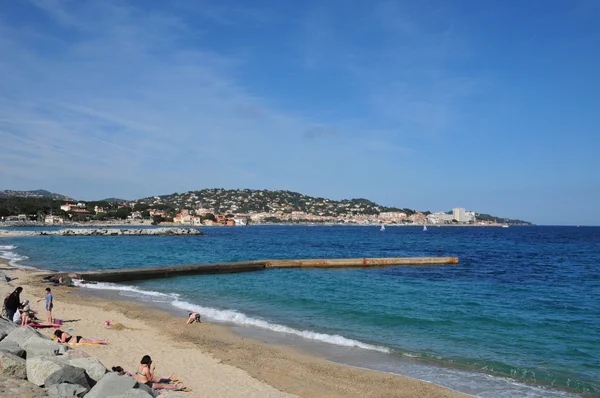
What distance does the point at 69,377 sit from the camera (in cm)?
657

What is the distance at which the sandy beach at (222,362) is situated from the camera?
893cm

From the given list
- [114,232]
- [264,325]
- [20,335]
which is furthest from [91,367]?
[114,232]

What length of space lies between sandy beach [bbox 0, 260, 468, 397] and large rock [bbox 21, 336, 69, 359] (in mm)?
1644

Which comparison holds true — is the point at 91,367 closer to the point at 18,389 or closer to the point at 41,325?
the point at 18,389

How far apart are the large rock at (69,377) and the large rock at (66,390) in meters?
0.11

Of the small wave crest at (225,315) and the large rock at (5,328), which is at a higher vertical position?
the large rock at (5,328)

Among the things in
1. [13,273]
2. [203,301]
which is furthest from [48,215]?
[203,301]

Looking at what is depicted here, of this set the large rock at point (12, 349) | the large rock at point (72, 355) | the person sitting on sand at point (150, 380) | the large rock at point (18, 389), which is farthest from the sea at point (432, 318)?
the large rock at point (18, 389)

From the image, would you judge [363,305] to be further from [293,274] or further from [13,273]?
[13,273]

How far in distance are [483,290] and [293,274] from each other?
12567 millimetres

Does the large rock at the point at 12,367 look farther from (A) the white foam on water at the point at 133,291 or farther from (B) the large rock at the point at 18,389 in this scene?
(A) the white foam on water at the point at 133,291

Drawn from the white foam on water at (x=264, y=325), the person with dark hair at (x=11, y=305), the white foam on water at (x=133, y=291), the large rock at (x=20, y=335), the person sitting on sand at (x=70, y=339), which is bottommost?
the white foam on water at (x=133, y=291)

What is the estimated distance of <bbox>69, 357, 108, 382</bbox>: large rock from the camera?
7105mm

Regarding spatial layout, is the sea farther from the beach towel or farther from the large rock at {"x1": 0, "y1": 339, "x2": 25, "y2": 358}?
the large rock at {"x1": 0, "y1": 339, "x2": 25, "y2": 358}
